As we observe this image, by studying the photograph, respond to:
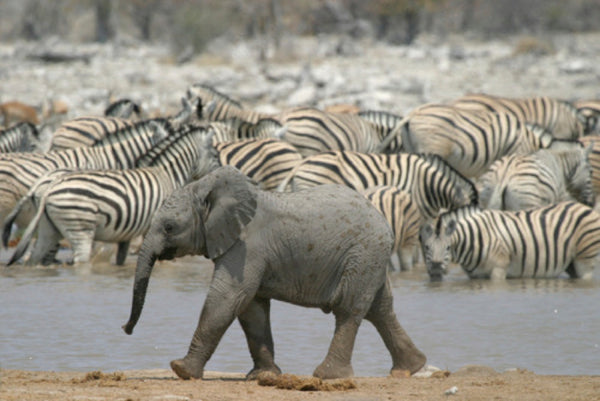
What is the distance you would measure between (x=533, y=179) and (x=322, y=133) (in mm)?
3093

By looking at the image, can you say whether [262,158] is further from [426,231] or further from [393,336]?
[393,336]

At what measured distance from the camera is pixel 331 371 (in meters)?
6.50

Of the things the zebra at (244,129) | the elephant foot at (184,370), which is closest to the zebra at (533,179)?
the zebra at (244,129)

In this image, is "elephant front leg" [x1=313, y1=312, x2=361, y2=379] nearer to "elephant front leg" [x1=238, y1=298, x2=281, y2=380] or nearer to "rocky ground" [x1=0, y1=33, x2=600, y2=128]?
"elephant front leg" [x1=238, y1=298, x2=281, y2=380]

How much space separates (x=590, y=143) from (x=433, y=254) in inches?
183

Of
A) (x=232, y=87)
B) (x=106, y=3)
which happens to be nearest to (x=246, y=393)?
(x=232, y=87)

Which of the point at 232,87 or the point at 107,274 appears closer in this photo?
the point at 107,274

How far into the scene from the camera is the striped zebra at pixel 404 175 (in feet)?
41.5

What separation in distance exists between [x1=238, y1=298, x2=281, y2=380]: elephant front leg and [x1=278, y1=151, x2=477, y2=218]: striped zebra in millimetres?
6020

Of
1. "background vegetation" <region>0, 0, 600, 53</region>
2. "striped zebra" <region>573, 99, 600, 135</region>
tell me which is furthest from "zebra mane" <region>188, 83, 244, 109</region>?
"background vegetation" <region>0, 0, 600, 53</region>

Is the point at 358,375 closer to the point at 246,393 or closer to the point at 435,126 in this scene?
the point at 246,393

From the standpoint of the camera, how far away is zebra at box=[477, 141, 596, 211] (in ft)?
44.2

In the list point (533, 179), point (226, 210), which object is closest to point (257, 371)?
point (226, 210)

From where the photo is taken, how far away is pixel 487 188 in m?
13.6
